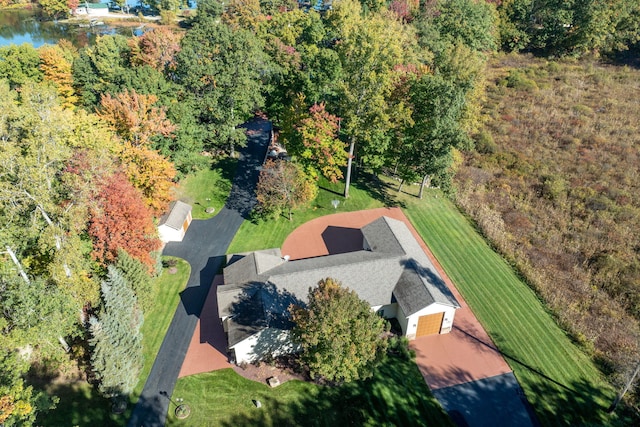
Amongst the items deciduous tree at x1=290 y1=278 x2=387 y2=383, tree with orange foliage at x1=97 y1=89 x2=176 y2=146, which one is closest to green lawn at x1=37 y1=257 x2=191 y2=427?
deciduous tree at x1=290 y1=278 x2=387 y2=383

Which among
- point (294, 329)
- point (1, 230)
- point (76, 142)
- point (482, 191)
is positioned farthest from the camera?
point (482, 191)

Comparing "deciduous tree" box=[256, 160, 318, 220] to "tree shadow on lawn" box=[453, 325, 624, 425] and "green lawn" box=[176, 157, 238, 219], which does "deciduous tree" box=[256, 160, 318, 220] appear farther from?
"tree shadow on lawn" box=[453, 325, 624, 425]

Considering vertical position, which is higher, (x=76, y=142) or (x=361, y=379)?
(x=76, y=142)

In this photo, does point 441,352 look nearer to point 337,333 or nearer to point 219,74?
point 337,333

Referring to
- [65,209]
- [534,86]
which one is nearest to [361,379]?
[65,209]

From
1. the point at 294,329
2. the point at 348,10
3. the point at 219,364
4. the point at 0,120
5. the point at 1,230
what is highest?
the point at 348,10

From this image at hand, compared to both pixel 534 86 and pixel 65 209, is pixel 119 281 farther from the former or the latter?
pixel 534 86

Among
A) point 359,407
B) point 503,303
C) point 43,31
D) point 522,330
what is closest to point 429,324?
point 522,330
